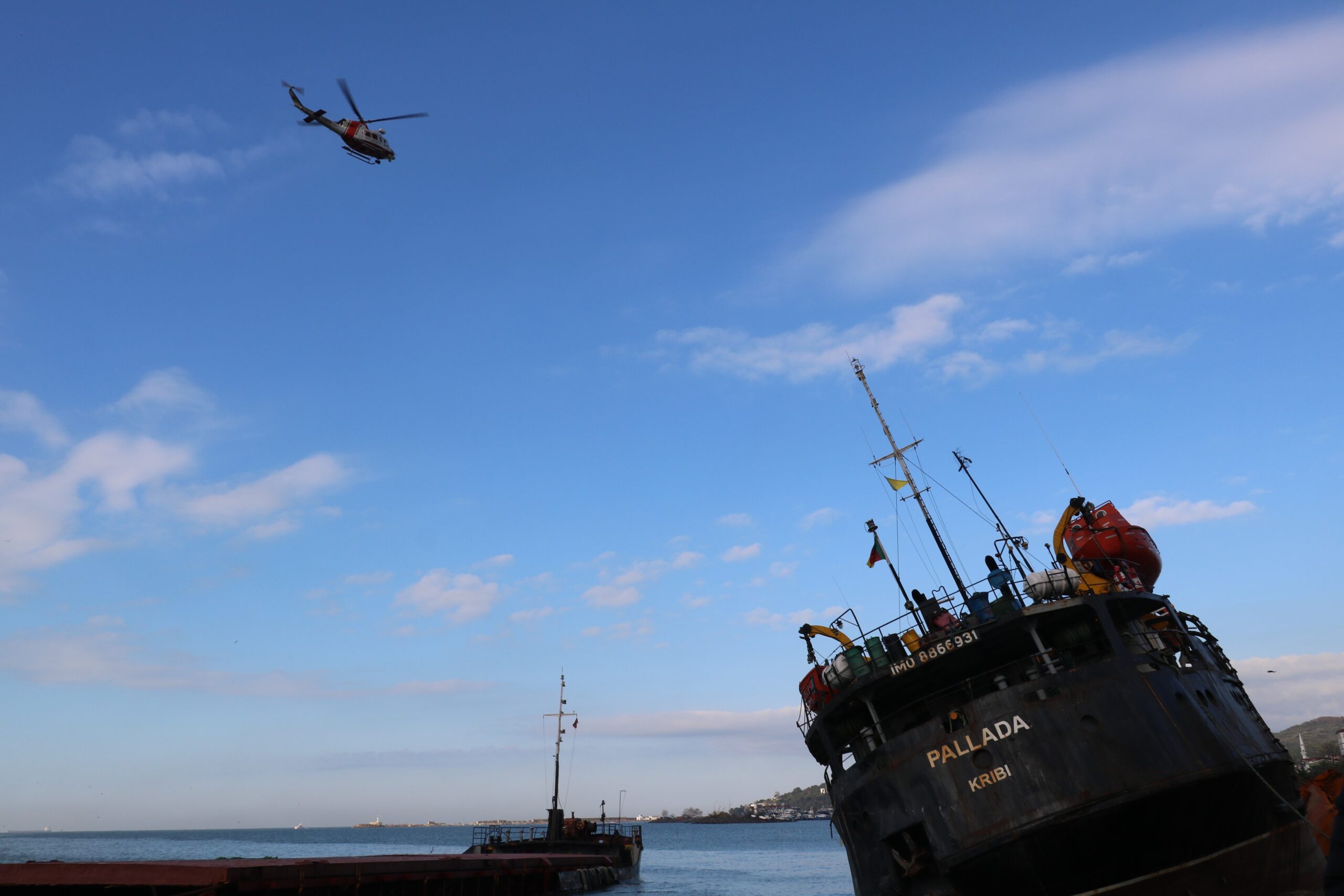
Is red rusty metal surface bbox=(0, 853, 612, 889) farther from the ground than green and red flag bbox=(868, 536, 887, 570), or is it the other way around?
green and red flag bbox=(868, 536, 887, 570)

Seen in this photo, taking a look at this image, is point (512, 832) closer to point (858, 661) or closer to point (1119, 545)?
point (858, 661)

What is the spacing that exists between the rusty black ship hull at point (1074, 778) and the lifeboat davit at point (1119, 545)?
3605 millimetres

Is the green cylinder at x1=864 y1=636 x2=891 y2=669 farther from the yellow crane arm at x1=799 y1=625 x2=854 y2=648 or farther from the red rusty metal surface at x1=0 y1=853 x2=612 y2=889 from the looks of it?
the red rusty metal surface at x1=0 y1=853 x2=612 y2=889

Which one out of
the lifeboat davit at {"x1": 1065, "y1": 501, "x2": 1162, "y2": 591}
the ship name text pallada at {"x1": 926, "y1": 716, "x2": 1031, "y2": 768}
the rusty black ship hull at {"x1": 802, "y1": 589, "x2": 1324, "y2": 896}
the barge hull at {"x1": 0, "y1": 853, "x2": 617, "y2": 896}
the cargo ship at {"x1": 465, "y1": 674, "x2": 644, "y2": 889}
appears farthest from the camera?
the cargo ship at {"x1": 465, "y1": 674, "x2": 644, "y2": 889}

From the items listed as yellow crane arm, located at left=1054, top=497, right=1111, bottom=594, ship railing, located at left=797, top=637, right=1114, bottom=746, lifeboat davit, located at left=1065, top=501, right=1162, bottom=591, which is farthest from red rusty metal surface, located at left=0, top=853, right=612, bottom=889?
lifeboat davit, located at left=1065, top=501, right=1162, bottom=591

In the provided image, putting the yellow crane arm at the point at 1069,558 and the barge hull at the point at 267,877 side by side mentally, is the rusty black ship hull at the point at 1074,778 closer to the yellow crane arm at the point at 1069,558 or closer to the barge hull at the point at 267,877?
the yellow crane arm at the point at 1069,558

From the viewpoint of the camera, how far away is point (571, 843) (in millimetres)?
46094

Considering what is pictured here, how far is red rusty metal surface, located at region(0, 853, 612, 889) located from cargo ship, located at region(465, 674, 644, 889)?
17.0 metres

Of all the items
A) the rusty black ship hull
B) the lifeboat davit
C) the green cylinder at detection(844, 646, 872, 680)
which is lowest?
the rusty black ship hull

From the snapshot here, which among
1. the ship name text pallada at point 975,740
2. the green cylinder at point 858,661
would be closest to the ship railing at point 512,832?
the green cylinder at point 858,661

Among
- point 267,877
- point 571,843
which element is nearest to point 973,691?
point 267,877

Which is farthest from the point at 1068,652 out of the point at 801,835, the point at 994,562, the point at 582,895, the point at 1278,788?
the point at 801,835

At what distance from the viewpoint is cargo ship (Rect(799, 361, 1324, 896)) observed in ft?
47.8

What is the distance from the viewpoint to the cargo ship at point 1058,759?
1456 cm
